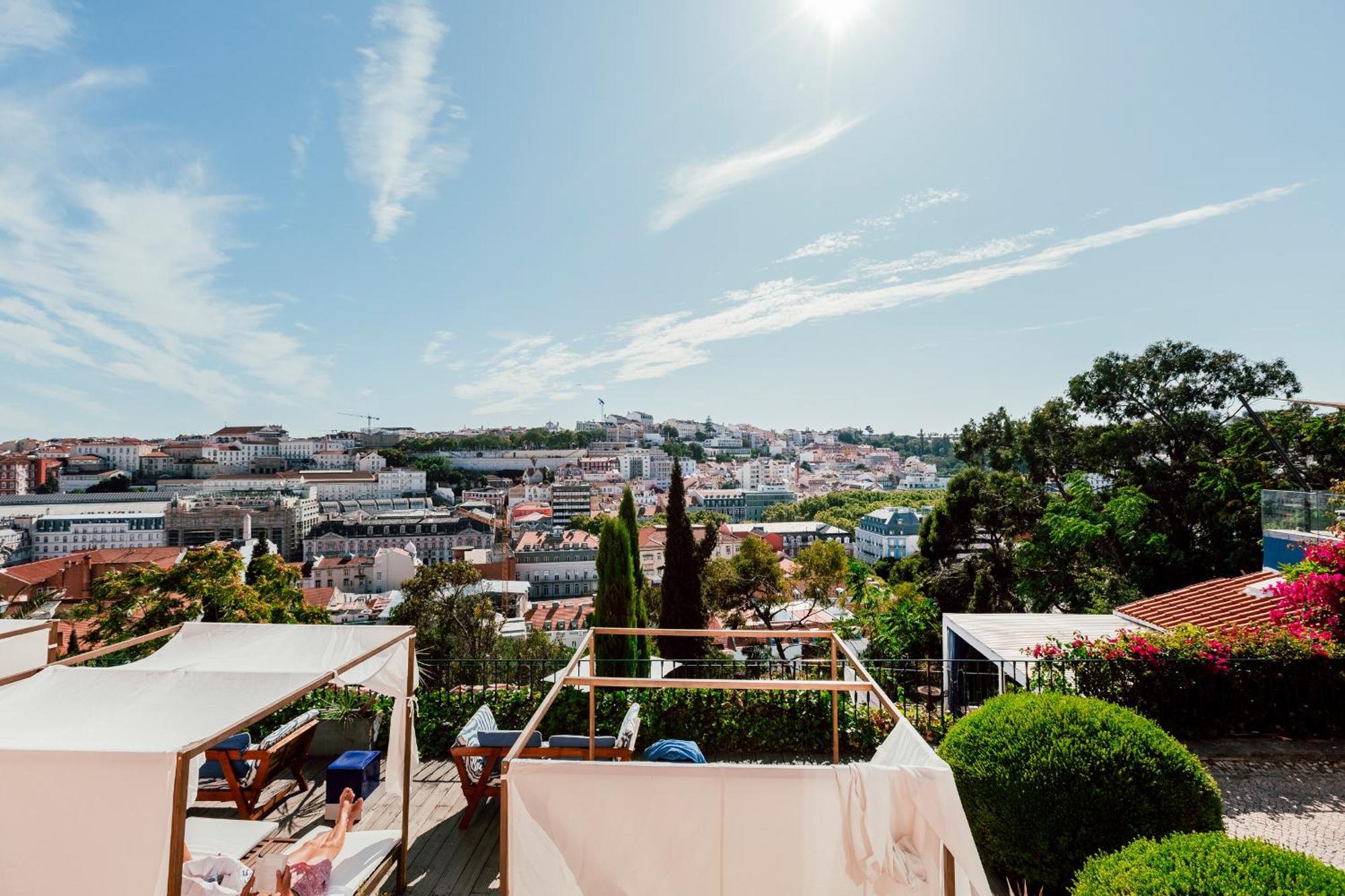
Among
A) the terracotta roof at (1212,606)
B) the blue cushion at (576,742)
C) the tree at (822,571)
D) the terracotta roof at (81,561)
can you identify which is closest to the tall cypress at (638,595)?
the blue cushion at (576,742)

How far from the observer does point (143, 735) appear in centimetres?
288

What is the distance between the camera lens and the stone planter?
19.0 ft

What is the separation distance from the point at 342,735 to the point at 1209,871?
6.08 meters

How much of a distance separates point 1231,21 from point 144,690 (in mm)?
13314

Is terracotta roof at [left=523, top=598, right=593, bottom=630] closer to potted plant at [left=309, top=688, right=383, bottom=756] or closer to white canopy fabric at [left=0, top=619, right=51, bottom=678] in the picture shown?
potted plant at [left=309, top=688, right=383, bottom=756]

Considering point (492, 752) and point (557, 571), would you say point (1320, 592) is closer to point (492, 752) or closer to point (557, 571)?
point (492, 752)

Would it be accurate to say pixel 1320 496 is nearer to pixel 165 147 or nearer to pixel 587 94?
pixel 587 94

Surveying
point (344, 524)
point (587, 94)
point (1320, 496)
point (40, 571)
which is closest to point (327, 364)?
point (40, 571)

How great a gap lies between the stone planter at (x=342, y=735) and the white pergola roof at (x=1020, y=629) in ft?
20.5

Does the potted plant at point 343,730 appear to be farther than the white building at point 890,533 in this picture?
No

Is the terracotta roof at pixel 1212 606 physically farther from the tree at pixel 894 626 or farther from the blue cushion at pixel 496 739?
the blue cushion at pixel 496 739

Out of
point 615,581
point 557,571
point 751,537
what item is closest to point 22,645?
point 615,581

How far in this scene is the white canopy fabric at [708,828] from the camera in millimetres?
2086

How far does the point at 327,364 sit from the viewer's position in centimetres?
4691
